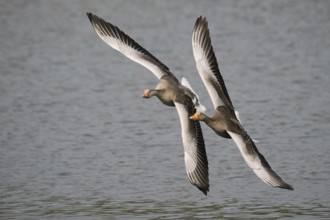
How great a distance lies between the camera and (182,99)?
44.9 feet

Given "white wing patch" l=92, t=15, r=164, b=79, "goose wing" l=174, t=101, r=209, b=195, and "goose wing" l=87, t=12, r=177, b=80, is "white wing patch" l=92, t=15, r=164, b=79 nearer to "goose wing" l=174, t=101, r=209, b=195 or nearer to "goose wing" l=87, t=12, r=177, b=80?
"goose wing" l=87, t=12, r=177, b=80

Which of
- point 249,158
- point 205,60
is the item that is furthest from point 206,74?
point 249,158

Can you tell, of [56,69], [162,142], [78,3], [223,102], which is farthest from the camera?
[78,3]

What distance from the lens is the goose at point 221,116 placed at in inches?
496

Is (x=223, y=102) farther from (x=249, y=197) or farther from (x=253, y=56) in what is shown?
(x=253, y=56)

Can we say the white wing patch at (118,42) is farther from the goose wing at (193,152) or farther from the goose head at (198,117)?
the goose head at (198,117)

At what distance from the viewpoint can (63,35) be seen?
27359mm

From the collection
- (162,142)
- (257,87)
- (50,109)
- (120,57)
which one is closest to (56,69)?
(120,57)

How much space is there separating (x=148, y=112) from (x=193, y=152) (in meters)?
6.37

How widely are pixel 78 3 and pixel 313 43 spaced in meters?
8.99

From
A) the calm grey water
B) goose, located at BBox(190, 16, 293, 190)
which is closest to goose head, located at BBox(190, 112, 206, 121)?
goose, located at BBox(190, 16, 293, 190)

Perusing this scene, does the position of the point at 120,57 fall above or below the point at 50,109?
above

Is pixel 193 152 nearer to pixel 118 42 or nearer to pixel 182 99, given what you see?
pixel 182 99

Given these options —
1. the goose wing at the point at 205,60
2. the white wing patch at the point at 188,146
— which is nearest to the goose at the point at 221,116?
the goose wing at the point at 205,60
